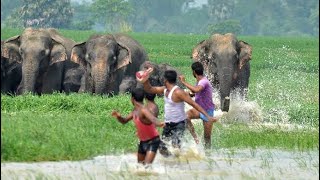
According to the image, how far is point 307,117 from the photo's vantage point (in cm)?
2173

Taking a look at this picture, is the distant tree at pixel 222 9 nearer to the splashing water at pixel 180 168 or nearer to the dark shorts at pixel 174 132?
the splashing water at pixel 180 168

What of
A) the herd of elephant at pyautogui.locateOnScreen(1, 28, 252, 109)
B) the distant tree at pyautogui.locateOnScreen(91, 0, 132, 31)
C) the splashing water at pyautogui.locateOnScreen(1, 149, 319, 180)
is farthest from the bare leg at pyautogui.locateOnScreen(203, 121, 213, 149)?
the distant tree at pyautogui.locateOnScreen(91, 0, 132, 31)

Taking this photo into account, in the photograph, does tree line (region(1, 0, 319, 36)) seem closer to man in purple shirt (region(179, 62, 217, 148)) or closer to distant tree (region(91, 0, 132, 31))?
distant tree (region(91, 0, 132, 31))

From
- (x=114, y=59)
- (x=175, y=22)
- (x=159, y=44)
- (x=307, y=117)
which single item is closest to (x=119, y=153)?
(x=307, y=117)

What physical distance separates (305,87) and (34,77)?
12.6m

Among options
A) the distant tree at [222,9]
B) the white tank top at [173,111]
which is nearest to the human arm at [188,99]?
the white tank top at [173,111]

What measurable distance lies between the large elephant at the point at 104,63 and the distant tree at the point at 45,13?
72.0 metres

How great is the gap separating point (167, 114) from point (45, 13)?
85.1 m

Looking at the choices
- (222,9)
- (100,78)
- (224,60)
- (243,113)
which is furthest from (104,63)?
(222,9)

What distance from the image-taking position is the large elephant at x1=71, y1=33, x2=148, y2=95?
933 inches

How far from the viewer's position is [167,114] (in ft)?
45.2

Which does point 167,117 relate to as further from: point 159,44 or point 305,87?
point 159,44

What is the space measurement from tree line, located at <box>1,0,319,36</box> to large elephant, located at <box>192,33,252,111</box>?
83518 millimetres

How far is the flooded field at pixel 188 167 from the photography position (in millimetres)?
12062
